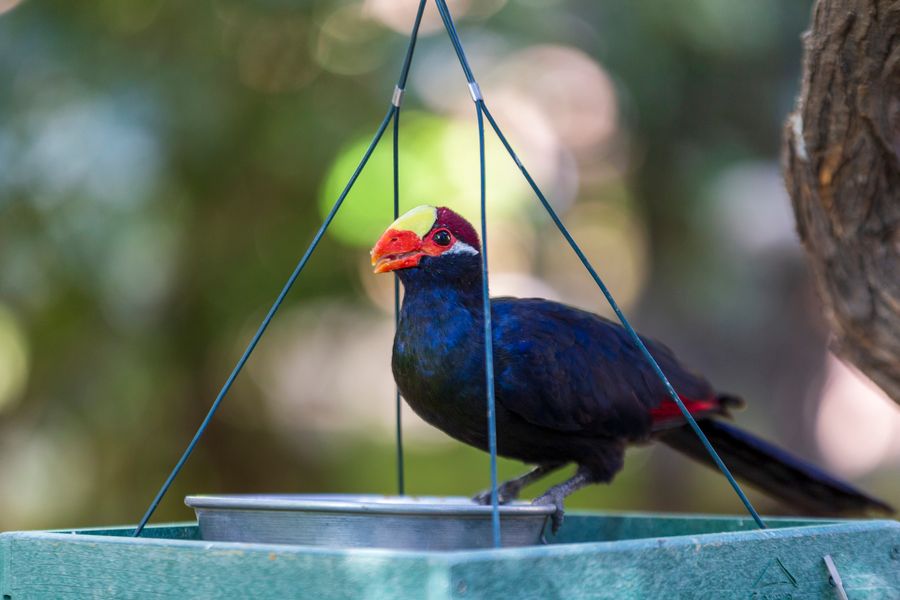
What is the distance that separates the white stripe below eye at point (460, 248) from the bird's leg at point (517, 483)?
0.65 m

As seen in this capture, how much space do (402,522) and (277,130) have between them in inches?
131

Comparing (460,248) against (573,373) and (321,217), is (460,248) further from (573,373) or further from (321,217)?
(321,217)

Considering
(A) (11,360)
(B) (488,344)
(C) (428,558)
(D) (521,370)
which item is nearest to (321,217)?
(A) (11,360)

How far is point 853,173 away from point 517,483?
1.16 m

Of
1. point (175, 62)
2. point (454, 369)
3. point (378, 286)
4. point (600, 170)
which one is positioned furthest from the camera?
point (600, 170)

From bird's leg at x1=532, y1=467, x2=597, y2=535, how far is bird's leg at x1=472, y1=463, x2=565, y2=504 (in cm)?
8

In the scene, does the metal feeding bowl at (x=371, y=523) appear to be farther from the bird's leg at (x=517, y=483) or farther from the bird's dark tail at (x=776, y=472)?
the bird's dark tail at (x=776, y=472)

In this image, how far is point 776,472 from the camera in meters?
2.95

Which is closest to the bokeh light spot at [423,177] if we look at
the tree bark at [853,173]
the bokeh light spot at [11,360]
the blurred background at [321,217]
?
the blurred background at [321,217]

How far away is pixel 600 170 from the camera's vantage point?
6.80 metres

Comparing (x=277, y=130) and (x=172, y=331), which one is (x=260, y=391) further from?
(x=277, y=130)

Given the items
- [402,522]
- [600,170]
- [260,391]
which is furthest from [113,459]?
[402,522]

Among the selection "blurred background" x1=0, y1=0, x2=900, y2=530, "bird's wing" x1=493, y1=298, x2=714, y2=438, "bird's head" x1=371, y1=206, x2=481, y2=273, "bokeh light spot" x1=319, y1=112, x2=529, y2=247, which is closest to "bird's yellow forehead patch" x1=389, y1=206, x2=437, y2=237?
"bird's head" x1=371, y1=206, x2=481, y2=273

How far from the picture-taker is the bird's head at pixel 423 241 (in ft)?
7.77
